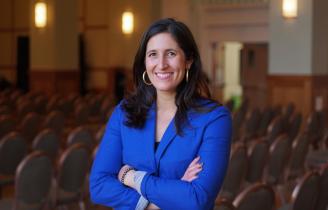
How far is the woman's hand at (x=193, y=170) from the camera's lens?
7.10ft

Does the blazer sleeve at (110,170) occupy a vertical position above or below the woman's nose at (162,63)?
below

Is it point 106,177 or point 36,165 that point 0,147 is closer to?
point 36,165

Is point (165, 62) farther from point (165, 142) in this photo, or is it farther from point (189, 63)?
point (165, 142)

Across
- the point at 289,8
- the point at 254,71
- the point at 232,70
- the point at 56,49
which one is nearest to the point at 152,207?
the point at 289,8

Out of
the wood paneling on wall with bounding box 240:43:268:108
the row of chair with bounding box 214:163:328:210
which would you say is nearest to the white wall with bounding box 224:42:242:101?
the wood paneling on wall with bounding box 240:43:268:108

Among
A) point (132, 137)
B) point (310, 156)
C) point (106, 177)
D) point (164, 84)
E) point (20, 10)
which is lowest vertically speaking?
point (310, 156)

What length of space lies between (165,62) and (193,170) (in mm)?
387

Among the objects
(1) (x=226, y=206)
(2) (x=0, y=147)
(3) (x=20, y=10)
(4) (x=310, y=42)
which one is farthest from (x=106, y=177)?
(3) (x=20, y=10)

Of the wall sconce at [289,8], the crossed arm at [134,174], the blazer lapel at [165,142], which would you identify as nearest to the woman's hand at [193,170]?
the crossed arm at [134,174]

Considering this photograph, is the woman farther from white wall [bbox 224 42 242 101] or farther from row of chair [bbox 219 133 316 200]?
white wall [bbox 224 42 242 101]

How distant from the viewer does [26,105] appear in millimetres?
10578

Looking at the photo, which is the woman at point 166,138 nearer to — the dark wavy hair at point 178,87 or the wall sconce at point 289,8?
the dark wavy hair at point 178,87

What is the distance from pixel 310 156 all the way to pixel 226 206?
460 centimetres

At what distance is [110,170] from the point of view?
234 centimetres
